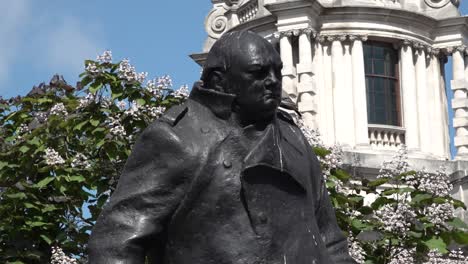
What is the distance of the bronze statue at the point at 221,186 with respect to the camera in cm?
516

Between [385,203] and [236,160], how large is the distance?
511 inches

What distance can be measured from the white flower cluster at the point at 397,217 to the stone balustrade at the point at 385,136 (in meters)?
25.6

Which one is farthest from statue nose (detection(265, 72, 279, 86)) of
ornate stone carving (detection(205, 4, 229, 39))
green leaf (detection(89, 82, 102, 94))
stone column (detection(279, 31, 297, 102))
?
ornate stone carving (detection(205, 4, 229, 39))

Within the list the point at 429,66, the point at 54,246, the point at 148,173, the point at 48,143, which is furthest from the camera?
the point at 429,66

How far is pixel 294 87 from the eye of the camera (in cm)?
4238

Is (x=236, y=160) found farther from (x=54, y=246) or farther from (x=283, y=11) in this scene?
(x=283, y=11)

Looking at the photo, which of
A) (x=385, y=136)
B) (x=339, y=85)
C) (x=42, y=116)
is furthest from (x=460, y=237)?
(x=339, y=85)

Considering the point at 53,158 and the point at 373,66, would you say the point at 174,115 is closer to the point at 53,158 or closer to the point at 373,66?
the point at 53,158

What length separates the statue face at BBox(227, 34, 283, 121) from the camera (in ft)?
17.2

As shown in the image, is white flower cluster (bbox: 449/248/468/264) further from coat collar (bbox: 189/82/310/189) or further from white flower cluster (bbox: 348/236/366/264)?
coat collar (bbox: 189/82/310/189)

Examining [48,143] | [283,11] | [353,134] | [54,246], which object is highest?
[283,11]

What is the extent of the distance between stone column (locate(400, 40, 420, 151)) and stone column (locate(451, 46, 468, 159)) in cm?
124

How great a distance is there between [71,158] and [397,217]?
4.03 m

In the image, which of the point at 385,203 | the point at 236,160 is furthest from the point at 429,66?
the point at 236,160
